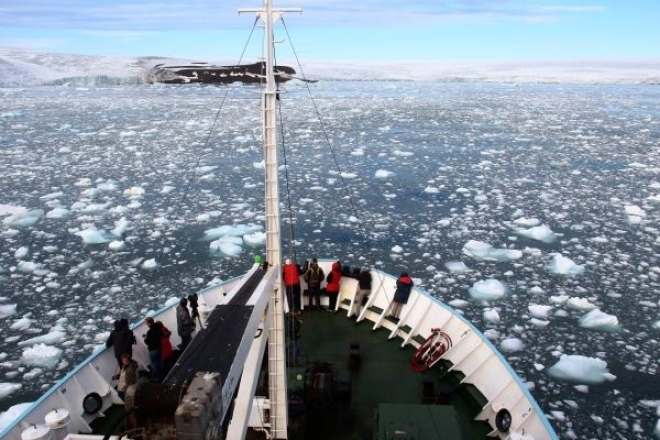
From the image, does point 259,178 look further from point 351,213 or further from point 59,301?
Answer: point 59,301

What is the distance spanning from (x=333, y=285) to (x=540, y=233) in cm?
900

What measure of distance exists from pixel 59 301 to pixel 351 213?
29.2 feet

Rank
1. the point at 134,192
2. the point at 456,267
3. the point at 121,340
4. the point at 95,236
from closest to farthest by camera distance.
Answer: the point at 121,340 → the point at 456,267 → the point at 95,236 → the point at 134,192

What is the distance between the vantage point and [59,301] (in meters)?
10.6

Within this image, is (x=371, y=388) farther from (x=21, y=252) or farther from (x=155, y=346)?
(x=21, y=252)

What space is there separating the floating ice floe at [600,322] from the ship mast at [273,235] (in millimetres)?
7436

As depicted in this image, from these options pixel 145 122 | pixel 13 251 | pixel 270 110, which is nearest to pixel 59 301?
pixel 13 251

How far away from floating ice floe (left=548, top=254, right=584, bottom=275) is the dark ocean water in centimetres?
25

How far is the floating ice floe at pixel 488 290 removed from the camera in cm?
1101

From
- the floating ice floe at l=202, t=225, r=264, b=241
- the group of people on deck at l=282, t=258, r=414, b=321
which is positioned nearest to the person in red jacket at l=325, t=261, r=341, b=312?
the group of people on deck at l=282, t=258, r=414, b=321

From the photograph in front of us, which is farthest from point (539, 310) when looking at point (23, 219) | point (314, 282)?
point (23, 219)

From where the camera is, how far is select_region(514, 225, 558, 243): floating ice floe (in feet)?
46.3

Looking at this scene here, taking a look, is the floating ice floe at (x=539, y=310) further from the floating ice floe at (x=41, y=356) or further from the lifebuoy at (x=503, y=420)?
the floating ice floe at (x=41, y=356)

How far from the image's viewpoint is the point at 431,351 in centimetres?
664
